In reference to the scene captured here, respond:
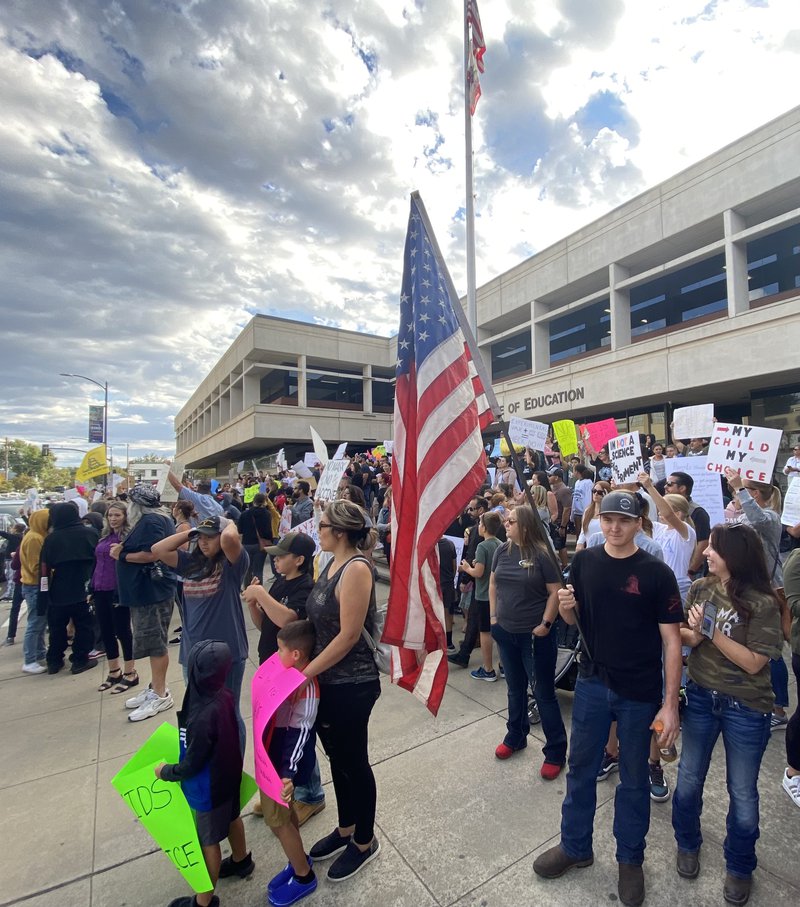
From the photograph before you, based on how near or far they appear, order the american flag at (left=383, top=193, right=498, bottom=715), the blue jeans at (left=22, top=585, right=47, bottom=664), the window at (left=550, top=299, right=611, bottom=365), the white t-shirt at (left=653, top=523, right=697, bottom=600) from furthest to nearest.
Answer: the window at (left=550, top=299, right=611, bottom=365)
the blue jeans at (left=22, top=585, right=47, bottom=664)
the white t-shirt at (left=653, top=523, right=697, bottom=600)
the american flag at (left=383, top=193, right=498, bottom=715)

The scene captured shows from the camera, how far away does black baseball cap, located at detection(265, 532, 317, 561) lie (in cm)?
303

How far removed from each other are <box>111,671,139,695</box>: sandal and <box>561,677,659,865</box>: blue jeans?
14.6 feet

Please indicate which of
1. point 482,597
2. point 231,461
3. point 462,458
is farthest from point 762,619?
point 231,461

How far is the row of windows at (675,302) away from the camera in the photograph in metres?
16.7

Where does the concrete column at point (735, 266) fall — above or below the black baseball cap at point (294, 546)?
above

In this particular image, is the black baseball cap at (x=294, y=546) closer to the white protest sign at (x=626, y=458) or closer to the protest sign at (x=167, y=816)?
the protest sign at (x=167, y=816)

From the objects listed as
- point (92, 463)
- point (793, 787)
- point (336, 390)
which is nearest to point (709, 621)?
point (793, 787)

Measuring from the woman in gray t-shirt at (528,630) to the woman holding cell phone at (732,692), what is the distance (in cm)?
91

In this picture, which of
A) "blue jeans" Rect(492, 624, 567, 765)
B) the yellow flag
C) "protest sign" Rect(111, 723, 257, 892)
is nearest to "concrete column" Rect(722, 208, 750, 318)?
"blue jeans" Rect(492, 624, 567, 765)

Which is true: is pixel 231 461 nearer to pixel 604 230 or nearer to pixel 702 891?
pixel 604 230

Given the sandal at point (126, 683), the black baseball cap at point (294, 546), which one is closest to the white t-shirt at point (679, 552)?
the black baseball cap at point (294, 546)

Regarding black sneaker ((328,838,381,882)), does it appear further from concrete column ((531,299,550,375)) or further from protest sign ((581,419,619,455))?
concrete column ((531,299,550,375))

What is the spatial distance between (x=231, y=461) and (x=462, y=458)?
4706cm

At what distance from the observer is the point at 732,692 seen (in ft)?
7.61
